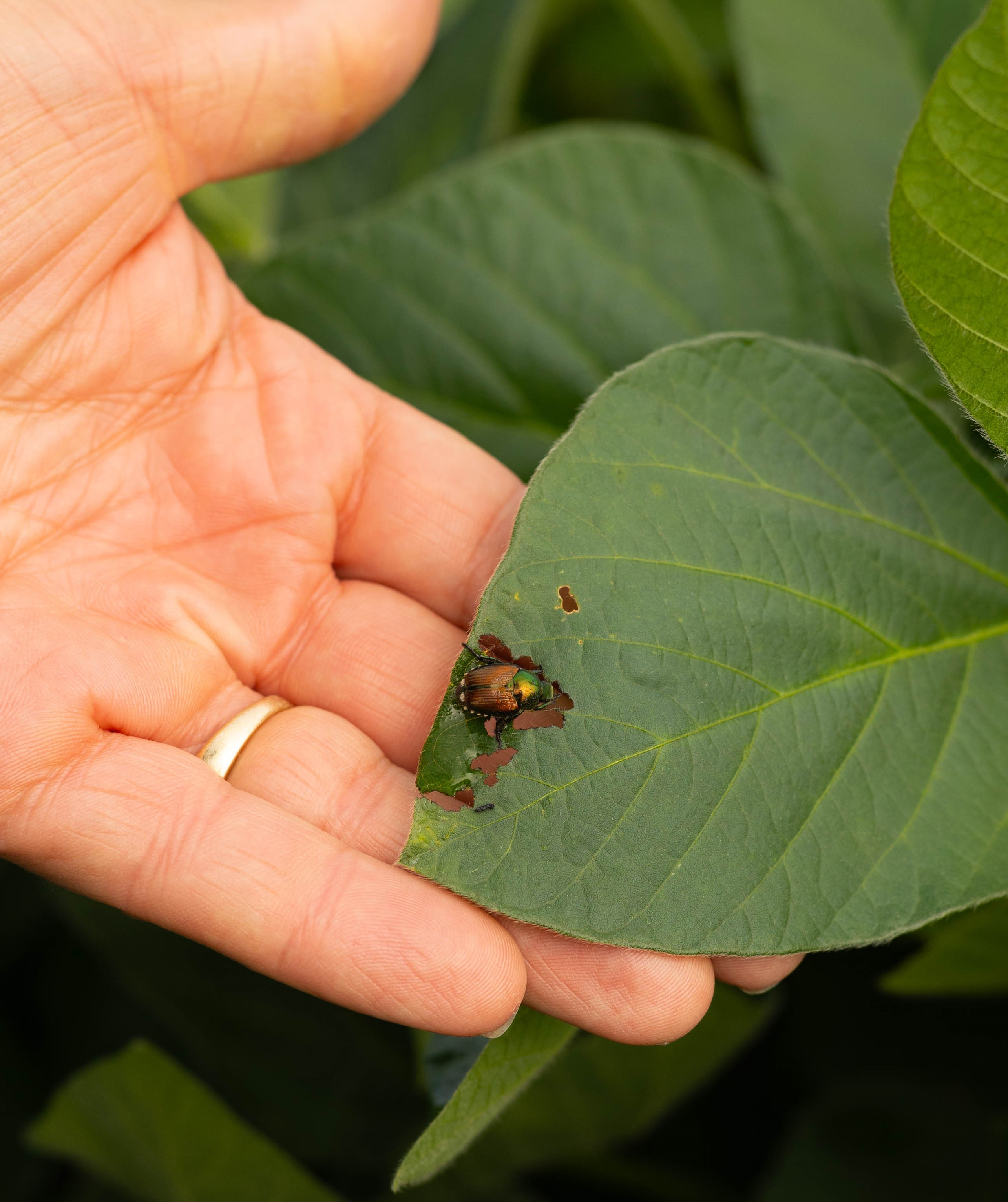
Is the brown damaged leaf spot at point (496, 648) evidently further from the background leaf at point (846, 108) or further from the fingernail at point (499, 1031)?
the background leaf at point (846, 108)

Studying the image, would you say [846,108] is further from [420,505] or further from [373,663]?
[373,663]

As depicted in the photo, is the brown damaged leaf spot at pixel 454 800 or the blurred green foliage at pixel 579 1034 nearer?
the brown damaged leaf spot at pixel 454 800

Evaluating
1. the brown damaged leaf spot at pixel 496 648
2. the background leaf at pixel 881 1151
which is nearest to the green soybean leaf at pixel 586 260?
the brown damaged leaf spot at pixel 496 648

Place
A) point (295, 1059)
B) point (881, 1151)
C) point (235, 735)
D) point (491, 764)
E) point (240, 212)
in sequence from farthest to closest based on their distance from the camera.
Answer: point (240, 212)
point (295, 1059)
point (881, 1151)
point (235, 735)
point (491, 764)

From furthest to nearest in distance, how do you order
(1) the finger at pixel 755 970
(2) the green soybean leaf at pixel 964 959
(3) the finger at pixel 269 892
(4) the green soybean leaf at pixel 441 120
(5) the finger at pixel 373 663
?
(4) the green soybean leaf at pixel 441 120 → (5) the finger at pixel 373 663 → (2) the green soybean leaf at pixel 964 959 → (1) the finger at pixel 755 970 → (3) the finger at pixel 269 892

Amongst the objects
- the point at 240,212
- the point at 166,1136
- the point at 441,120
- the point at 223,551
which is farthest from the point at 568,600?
the point at 240,212

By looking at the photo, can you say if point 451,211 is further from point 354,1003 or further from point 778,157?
point 354,1003

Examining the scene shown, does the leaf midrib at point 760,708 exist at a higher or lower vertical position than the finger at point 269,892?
higher
